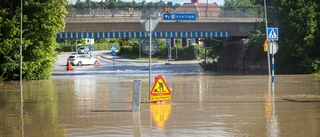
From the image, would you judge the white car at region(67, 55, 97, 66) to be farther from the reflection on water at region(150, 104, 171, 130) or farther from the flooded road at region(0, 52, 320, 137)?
the reflection on water at region(150, 104, 171, 130)

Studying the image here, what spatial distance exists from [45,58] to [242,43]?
21110 mm


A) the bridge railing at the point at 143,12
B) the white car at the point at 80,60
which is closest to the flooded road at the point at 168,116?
the bridge railing at the point at 143,12

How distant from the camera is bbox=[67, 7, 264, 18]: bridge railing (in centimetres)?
5091

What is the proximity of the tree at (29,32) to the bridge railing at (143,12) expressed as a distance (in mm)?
10173

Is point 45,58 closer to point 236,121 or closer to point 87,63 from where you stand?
point 236,121

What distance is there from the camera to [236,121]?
1524 centimetres

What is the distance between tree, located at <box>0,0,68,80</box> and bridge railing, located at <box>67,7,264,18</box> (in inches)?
401

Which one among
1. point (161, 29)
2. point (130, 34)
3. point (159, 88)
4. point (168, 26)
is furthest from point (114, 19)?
point (159, 88)

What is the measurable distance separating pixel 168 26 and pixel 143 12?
2.64 m

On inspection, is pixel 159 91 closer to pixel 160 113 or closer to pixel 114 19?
pixel 160 113

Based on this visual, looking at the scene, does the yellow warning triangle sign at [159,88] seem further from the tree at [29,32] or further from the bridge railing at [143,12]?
the bridge railing at [143,12]

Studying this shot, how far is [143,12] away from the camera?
52.1m

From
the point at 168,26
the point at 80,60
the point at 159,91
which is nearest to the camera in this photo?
the point at 159,91

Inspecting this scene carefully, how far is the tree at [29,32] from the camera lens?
38.1 meters
